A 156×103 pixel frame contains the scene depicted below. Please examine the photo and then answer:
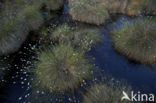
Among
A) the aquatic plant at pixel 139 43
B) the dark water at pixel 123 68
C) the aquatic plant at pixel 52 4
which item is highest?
the aquatic plant at pixel 52 4

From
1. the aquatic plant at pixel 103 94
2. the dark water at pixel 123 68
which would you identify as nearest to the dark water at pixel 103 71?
the dark water at pixel 123 68

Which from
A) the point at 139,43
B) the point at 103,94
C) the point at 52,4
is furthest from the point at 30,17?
the point at 103,94

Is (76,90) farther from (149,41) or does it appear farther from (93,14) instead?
(93,14)

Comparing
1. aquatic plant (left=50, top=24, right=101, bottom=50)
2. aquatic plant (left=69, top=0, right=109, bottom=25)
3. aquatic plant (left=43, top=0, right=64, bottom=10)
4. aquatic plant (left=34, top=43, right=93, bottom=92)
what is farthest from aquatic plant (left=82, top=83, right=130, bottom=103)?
aquatic plant (left=43, top=0, right=64, bottom=10)

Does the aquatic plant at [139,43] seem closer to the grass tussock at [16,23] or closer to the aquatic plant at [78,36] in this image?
the aquatic plant at [78,36]

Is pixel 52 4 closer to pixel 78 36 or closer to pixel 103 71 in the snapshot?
pixel 78 36

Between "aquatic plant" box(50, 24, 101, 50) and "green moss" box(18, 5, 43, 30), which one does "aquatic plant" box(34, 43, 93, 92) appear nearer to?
"aquatic plant" box(50, 24, 101, 50)

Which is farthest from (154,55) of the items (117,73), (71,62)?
(71,62)
